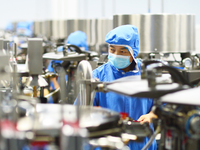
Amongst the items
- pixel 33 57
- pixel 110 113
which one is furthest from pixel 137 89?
pixel 33 57

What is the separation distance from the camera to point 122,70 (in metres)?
1.71

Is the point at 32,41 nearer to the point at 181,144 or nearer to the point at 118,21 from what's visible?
the point at 181,144

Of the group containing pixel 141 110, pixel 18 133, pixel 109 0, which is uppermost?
pixel 109 0

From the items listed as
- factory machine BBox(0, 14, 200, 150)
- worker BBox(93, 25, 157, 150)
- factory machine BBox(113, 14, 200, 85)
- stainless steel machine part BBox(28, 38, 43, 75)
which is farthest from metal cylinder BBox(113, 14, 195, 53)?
factory machine BBox(0, 14, 200, 150)

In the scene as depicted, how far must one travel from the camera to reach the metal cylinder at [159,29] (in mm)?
2672

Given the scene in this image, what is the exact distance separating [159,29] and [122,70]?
3.65 ft

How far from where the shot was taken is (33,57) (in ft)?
4.49

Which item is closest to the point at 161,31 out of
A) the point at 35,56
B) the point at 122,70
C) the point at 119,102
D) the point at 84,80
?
the point at 122,70

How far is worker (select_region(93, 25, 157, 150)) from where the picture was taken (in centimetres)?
159

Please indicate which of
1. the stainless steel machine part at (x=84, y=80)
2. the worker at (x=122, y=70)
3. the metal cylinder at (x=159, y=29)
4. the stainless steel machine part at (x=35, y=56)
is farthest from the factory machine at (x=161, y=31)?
the stainless steel machine part at (x=84, y=80)

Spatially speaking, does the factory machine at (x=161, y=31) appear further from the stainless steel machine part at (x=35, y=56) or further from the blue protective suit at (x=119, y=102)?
the stainless steel machine part at (x=35, y=56)

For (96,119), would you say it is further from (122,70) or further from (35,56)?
(122,70)

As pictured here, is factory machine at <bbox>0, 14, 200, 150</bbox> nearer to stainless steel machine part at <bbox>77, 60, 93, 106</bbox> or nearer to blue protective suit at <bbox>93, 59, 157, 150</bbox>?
stainless steel machine part at <bbox>77, 60, 93, 106</bbox>

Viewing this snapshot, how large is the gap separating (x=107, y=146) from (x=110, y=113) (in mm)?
104
